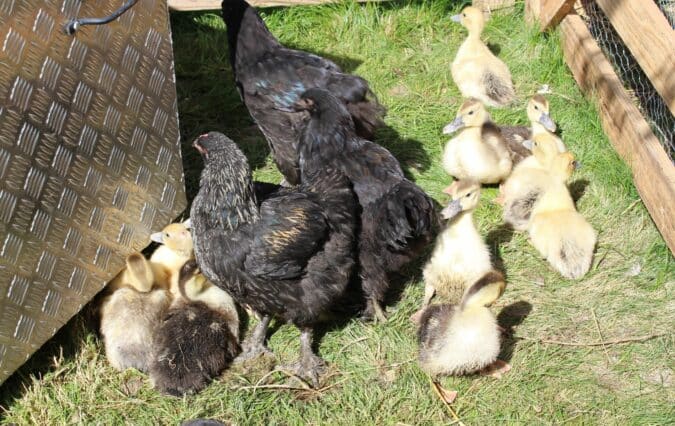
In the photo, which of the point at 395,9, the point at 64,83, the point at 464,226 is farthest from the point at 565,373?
the point at 395,9

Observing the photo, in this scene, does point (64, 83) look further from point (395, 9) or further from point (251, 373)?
point (395, 9)

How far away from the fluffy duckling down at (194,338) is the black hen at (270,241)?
0.24m

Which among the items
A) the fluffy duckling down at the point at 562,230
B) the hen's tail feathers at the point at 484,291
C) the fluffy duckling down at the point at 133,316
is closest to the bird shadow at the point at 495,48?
the fluffy duckling down at the point at 562,230

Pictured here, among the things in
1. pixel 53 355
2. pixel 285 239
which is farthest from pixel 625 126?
pixel 53 355

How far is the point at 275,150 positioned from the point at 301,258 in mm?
1310

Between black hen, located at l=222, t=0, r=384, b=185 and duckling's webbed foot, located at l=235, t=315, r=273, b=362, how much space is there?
109cm

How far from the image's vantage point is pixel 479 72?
5355mm

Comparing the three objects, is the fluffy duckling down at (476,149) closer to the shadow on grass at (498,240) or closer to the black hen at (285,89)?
the shadow on grass at (498,240)

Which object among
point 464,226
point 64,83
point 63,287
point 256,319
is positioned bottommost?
point 256,319

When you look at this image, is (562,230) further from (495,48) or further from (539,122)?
(495,48)

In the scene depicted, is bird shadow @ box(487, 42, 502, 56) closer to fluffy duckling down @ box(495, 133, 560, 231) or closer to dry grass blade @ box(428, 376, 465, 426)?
fluffy duckling down @ box(495, 133, 560, 231)

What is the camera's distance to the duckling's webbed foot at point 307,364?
3781 millimetres

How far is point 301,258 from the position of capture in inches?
139

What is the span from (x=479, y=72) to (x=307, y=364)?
8.64 feet
